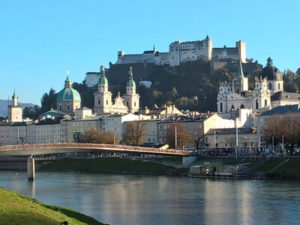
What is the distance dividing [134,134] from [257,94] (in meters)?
19.9

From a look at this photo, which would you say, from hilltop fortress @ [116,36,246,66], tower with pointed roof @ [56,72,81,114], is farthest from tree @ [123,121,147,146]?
hilltop fortress @ [116,36,246,66]

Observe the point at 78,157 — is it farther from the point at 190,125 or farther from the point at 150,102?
the point at 150,102

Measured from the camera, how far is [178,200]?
3578 cm

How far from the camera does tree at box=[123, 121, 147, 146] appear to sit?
3300 inches

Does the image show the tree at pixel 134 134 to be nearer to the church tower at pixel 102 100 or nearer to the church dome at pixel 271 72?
the church tower at pixel 102 100

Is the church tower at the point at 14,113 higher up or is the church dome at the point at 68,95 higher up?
the church dome at the point at 68,95

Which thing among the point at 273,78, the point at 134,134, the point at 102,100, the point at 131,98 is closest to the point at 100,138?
the point at 134,134

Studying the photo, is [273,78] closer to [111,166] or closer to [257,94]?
[257,94]

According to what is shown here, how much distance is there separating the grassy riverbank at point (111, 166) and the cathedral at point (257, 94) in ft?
94.7

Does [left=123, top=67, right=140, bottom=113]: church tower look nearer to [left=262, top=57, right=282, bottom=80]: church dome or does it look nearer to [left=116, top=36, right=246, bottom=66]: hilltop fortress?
[left=116, top=36, right=246, bottom=66]: hilltop fortress

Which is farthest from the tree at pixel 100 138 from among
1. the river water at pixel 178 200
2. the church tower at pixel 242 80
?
the river water at pixel 178 200

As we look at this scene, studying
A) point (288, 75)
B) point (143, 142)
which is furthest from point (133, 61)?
point (143, 142)

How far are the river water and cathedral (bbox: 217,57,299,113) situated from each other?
46683 millimetres

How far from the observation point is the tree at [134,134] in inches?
3300
